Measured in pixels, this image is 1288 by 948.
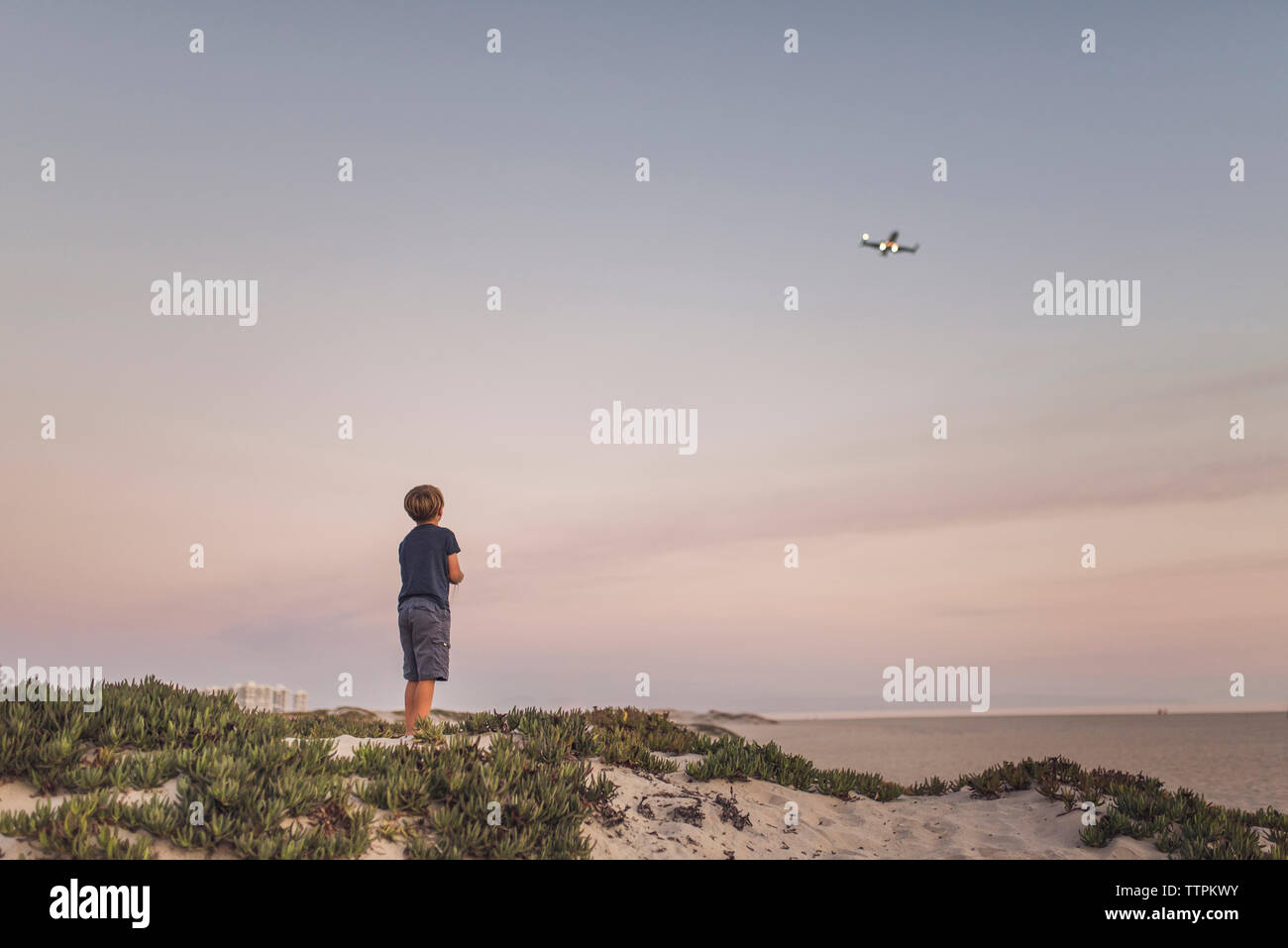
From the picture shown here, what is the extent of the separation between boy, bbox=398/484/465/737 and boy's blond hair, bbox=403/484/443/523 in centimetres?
7

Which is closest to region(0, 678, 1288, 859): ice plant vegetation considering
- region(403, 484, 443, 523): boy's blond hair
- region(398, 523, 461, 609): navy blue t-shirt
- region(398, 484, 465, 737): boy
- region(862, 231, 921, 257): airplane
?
region(398, 484, 465, 737): boy

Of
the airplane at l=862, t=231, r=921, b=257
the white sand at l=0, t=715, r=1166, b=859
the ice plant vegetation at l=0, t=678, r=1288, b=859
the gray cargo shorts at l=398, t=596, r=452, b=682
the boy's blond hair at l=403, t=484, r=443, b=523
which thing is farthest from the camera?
the airplane at l=862, t=231, r=921, b=257

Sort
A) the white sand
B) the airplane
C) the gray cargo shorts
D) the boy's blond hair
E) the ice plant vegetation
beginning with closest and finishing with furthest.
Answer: the ice plant vegetation
the white sand
the gray cargo shorts
the boy's blond hair
the airplane

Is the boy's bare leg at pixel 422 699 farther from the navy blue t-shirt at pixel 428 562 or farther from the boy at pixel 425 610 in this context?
Result: the navy blue t-shirt at pixel 428 562

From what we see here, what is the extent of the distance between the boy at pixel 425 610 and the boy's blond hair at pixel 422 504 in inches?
2.6

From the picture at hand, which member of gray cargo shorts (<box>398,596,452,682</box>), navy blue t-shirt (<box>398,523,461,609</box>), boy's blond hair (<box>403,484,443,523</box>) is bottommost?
gray cargo shorts (<box>398,596,452,682</box>)

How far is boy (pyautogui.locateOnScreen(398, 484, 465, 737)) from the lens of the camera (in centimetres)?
1034

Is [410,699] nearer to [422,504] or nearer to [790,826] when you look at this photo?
[422,504]

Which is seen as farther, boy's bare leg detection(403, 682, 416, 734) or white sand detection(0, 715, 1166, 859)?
boy's bare leg detection(403, 682, 416, 734)

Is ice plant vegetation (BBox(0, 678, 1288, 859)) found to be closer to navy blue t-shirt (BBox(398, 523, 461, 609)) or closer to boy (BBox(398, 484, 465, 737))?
boy (BBox(398, 484, 465, 737))

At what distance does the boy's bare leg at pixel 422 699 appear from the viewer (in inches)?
414

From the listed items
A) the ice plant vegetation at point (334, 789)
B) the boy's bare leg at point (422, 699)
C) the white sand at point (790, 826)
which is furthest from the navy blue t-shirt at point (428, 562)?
the white sand at point (790, 826)
